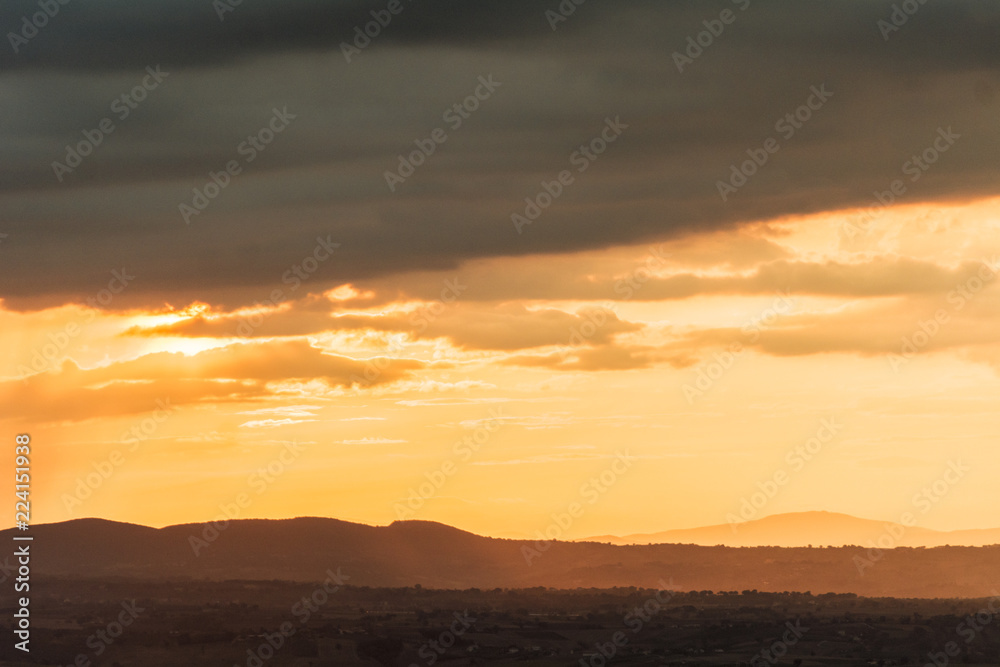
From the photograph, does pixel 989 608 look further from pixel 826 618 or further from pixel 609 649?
pixel 609 649

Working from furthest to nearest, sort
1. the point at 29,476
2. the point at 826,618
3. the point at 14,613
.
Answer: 1. the point at 14,613
2. the point at 826,618
3. the point at 29,476

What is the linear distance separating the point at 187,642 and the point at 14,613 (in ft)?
175

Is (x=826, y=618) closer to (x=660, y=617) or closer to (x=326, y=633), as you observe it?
(x=660, y=617)

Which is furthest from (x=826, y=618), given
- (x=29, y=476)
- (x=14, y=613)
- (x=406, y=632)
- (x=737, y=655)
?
(x=29, y=476)

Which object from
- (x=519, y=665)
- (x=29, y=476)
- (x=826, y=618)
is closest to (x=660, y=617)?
(x=826, y=618)

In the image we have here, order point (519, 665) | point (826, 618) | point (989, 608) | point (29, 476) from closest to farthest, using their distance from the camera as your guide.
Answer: point (29, 476)
point (519, 665)
point (826, 618)
point (989, 608)

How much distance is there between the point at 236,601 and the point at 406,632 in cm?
6720

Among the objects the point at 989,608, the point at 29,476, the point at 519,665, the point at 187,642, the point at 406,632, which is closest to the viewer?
the point at 29,476

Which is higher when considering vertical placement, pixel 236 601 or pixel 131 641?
pixel 236 601

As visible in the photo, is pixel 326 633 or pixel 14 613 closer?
pixel 326 633

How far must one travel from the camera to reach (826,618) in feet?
510

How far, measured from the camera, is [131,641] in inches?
4936

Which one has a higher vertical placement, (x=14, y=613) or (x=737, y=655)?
(x=14, y=613)

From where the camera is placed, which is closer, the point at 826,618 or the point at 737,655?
the point at 737,655
